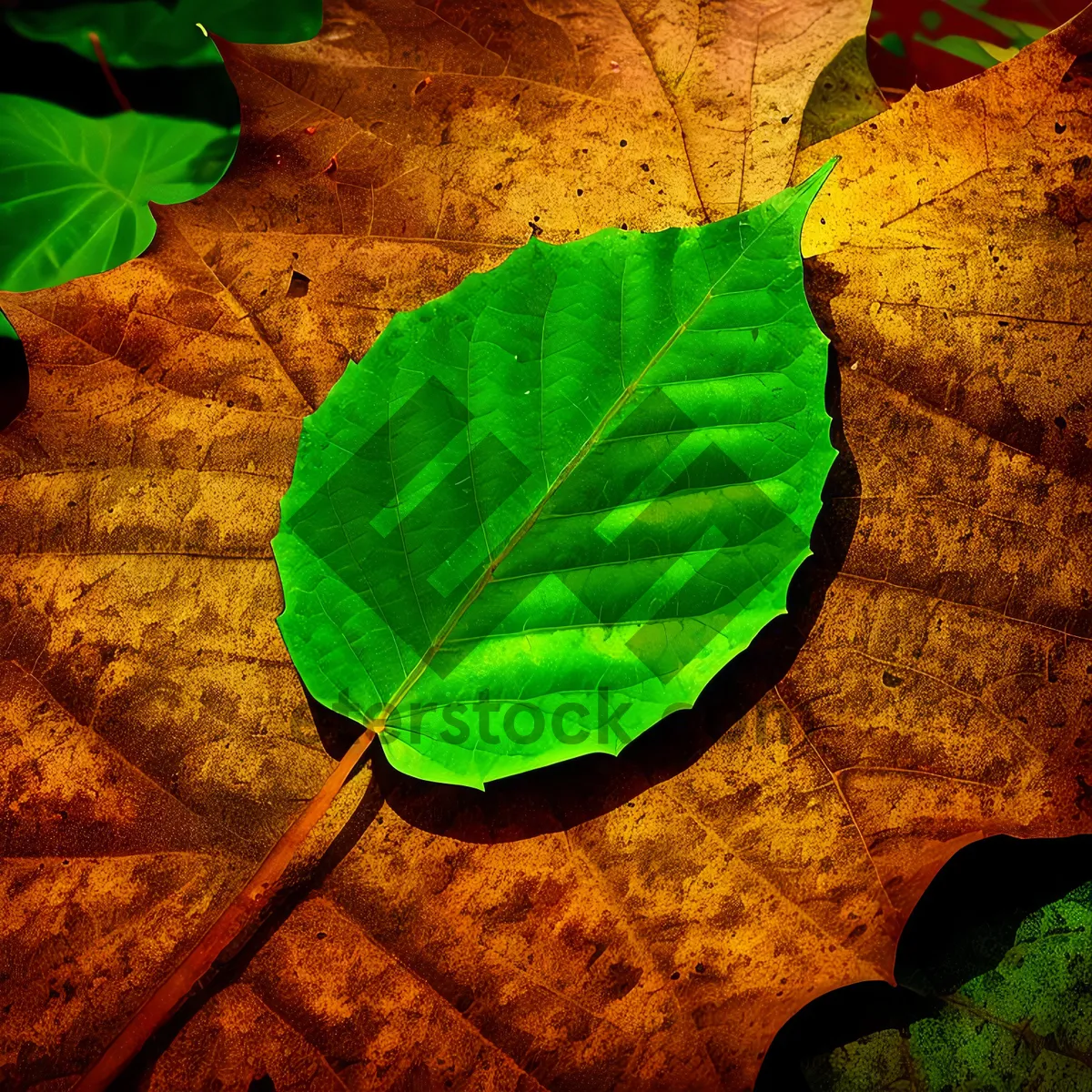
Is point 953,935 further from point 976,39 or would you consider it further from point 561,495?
point 976,39

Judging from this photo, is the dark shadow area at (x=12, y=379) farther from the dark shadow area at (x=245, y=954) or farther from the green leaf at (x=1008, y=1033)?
the green leaf at (x=1008, y=1033)

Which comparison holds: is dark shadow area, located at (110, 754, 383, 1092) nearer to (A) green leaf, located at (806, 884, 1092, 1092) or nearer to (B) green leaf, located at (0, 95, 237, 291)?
(A) green leaf, located at (806, 884, 1092, 1092)

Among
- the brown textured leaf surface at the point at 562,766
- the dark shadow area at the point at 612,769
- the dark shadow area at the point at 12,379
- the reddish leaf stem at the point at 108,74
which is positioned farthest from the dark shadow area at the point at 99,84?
the dark shadow area at the point at 612,769

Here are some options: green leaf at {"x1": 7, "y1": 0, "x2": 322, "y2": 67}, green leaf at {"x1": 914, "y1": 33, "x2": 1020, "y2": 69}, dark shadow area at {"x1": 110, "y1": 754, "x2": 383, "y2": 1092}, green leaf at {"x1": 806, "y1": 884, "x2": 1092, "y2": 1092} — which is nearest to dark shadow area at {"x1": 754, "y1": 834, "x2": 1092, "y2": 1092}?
green leaf at {"x1": 806, "y1": 884, "x2": 1092, "y2": 1092}

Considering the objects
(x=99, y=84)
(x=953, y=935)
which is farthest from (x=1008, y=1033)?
(x=99, y=84)

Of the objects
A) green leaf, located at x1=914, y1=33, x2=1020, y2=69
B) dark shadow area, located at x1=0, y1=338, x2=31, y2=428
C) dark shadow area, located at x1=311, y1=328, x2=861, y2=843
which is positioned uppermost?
dark shadow area, located at x1=0, y1=338, x2=31, y2=428
